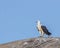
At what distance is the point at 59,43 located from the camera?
32.1 metres

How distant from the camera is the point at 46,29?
33.3 metres

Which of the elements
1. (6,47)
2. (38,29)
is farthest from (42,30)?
(6,47)

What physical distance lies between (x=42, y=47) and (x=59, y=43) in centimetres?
119

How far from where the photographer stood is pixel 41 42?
1287 inches

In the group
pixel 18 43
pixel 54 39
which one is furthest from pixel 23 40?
pixel 54 39

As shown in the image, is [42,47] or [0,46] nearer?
[42,47]

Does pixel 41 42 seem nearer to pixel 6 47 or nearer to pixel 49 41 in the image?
pixel 49 41

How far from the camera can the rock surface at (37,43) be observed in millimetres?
32209

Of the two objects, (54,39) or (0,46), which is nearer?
(54,39)

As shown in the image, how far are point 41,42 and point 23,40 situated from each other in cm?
164

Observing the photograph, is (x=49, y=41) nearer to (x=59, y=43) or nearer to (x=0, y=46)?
(x=59, y=43)

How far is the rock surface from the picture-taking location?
106ft

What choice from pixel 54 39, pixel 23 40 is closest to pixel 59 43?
pixel 54 39

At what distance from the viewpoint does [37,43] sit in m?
32.9
